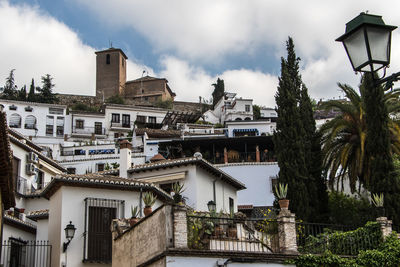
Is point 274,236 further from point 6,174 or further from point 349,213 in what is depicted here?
point 349,213

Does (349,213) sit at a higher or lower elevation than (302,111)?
lower

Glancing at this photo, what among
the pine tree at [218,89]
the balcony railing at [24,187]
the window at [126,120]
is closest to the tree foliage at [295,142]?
the balcony railing at [24,187]

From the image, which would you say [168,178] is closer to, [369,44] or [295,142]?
[295,142]

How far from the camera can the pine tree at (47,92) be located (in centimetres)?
7944

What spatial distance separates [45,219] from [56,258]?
3.18 m

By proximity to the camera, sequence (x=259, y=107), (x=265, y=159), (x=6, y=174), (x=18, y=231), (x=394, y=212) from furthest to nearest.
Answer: (x=259, y=107)
(x=265, y=159)
(x=18, y=231)
(x=394, y=212)
(x=6, y=174)

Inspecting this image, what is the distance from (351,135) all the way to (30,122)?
47130 millimetres

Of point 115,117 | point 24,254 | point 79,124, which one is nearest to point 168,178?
point 24,254

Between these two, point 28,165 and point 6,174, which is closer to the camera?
point 6,174

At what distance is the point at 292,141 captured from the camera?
2991 cm

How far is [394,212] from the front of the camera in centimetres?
2103

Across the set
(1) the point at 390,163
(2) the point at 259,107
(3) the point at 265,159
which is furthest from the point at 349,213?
(2) the point at 259,107

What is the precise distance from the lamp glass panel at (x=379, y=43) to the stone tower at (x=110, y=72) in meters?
90.6

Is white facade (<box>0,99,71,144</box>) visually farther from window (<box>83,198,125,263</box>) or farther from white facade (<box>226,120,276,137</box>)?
window (<box>83,198,125,263</box>)
